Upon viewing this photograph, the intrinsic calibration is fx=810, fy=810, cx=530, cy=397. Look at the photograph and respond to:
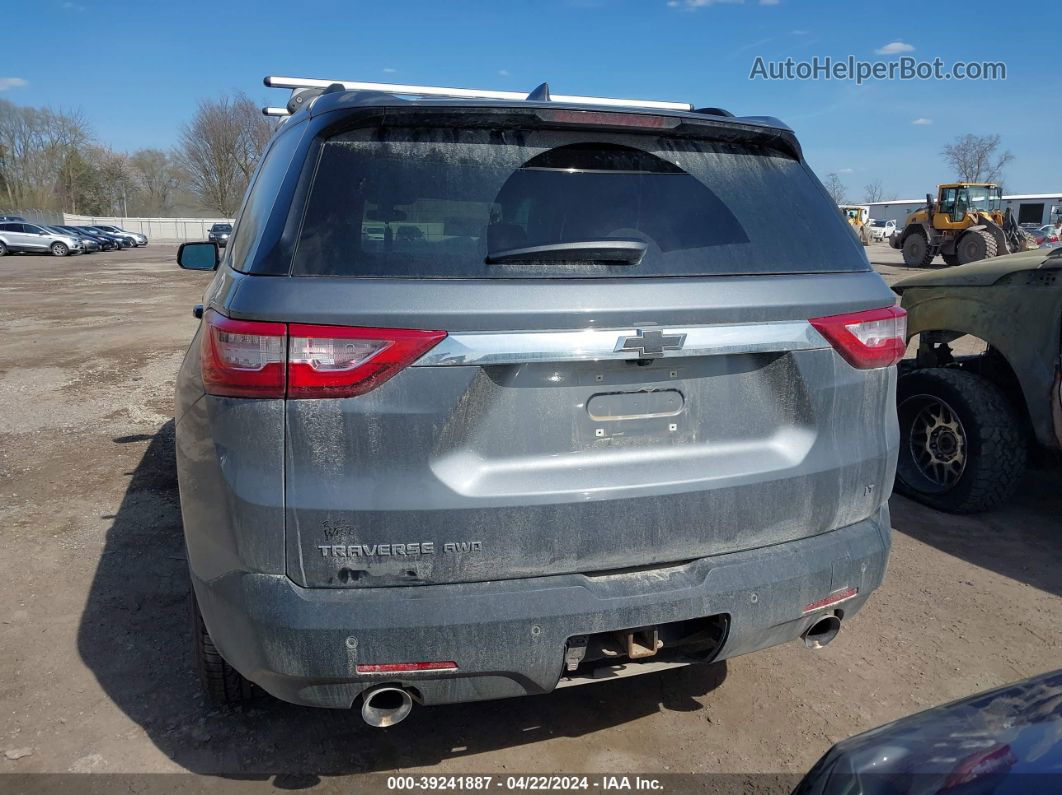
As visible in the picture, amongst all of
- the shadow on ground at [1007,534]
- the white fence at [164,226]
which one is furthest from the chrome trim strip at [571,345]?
the white fence at [164,226]

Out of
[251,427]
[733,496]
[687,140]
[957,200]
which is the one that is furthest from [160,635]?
[957,200]

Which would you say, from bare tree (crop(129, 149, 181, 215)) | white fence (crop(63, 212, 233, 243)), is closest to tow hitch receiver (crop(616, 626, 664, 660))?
white fence (crop(63, 212, 233, 243))

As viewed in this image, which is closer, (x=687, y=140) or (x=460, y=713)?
(x=687, y=140)

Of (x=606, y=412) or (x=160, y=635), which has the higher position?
(x=606, y=412)

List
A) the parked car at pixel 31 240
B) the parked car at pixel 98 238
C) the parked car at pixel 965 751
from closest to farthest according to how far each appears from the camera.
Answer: the parked car at pixel 965 751
the parked car at pixel 31 240
the parked car at pixel 98 238

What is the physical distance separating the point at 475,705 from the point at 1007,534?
328 centimetres

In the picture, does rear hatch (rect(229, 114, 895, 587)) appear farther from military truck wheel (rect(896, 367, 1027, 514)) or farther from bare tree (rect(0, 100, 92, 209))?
bare tree (rect(0, 100, 92, 209))

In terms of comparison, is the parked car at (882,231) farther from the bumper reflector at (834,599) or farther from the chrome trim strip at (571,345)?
the chrome trim strip at (571,345)

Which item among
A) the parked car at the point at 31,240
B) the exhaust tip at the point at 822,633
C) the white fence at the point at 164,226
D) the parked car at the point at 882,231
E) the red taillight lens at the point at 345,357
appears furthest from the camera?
the white fence at the point at 164,226

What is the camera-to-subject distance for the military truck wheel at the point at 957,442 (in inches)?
173

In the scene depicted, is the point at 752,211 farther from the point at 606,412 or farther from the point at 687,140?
the point at 606,412

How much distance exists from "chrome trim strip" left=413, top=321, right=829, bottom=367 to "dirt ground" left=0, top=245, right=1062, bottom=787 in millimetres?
1362

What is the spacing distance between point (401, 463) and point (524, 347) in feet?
1.32

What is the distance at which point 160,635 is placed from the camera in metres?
3.29
